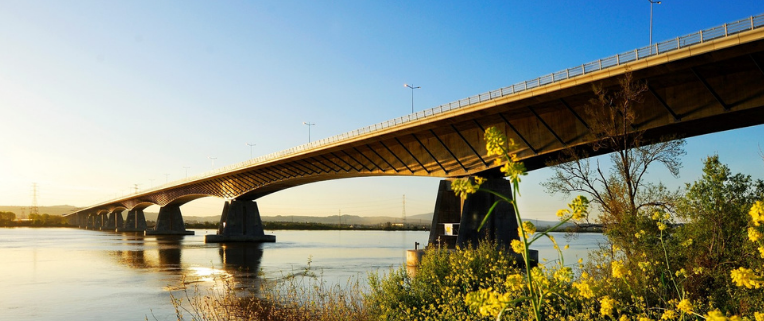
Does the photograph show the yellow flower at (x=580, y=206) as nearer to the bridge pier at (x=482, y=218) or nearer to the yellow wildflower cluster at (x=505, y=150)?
the yellow wildflower cluster at (x=505, y=150)

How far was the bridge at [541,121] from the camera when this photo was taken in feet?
100.0

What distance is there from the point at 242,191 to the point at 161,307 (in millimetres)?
78417

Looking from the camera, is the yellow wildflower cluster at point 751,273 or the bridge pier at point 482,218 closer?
the yellow wildflower cluster at point 751,273

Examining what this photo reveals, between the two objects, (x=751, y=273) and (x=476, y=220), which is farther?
(x=476, y=220)

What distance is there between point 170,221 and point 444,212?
4245 inches

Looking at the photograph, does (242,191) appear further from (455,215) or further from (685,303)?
(685,303)

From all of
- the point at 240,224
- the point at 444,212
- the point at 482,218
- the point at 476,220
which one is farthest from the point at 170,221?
the point at 482,218

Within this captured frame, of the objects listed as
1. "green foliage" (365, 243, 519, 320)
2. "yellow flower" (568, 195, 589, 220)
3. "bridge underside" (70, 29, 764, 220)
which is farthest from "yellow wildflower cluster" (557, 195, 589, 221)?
"bridge underside" (70, 29, 764, 220)

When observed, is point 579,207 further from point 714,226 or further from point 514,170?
point 714,226

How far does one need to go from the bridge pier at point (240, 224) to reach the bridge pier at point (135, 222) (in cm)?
8342

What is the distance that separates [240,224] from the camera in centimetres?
10125

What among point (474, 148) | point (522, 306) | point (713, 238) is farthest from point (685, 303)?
point (474, 148)

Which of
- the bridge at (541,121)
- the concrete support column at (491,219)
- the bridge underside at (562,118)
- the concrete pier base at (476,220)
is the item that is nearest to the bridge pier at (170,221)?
the bridge at (541,121)

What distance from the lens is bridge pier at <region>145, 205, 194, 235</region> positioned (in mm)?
141250
